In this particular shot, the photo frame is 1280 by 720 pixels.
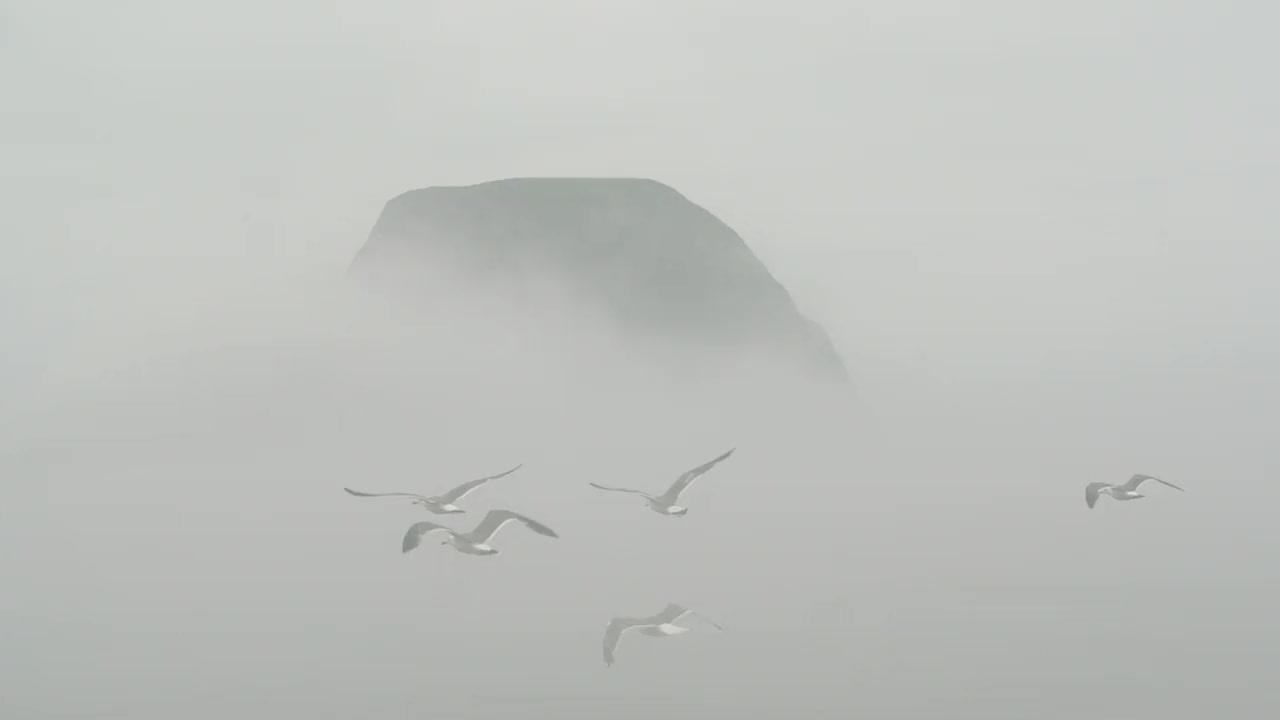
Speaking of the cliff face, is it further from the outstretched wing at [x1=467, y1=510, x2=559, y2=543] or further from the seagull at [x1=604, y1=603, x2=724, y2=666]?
the seagull at [x1=604, y1=603, x2=724, y2=666]

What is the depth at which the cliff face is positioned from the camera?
1959 inches

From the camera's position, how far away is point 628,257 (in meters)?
51.8

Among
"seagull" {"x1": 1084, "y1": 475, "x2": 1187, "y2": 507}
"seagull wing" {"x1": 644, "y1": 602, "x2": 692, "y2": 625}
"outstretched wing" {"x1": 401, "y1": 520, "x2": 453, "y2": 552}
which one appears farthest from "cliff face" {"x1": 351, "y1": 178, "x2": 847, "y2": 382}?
"outstretched wing" {"x1": 401, "y1": 520, "x2": 453, "y2": 552}

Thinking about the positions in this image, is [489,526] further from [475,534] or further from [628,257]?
[628,257]

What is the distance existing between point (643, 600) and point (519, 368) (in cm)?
1490

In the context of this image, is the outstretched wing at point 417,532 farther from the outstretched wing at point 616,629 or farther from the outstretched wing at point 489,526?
the outstretched wing at point 616,629

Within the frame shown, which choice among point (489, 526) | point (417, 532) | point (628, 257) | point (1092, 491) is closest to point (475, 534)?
point (489, 526)

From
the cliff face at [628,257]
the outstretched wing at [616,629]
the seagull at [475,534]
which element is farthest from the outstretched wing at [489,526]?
the cliff face at [628,257]

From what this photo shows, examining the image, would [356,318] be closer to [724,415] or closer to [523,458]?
[523,458]

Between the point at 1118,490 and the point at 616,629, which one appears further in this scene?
the point at 1118,490

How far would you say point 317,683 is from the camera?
103 ft

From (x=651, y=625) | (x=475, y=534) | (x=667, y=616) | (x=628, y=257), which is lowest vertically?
(x=651, y=625)

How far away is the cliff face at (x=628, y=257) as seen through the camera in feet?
163

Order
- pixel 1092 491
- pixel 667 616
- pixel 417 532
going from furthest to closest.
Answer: pixel 1092 491, pixel 667 616, pixel 417 532
